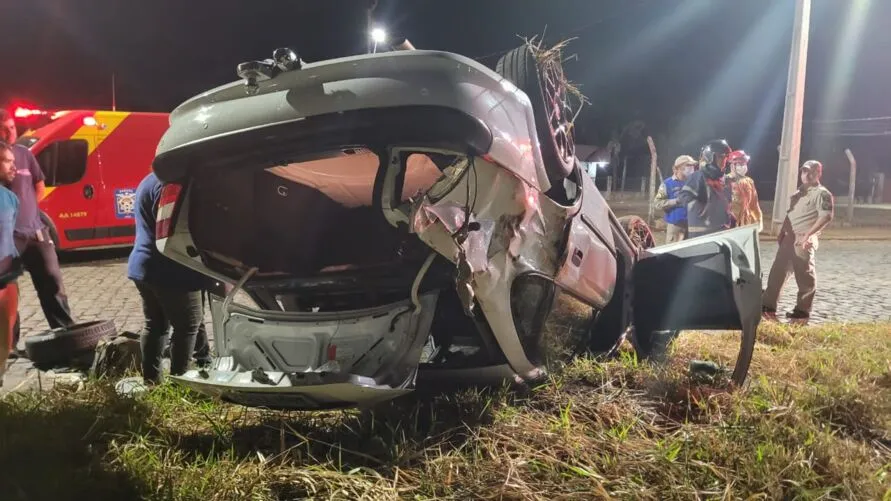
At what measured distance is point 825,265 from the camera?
1000 cm

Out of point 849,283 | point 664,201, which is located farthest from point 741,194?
point 849,283

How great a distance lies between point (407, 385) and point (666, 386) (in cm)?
162

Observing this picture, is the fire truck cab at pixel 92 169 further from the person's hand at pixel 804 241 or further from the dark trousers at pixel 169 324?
the person's hand at pixel 804 241

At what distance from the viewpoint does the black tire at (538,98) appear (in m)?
2.84

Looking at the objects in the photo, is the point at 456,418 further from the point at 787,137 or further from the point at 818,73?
the point at 818,73

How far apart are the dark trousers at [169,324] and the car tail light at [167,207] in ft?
2.82

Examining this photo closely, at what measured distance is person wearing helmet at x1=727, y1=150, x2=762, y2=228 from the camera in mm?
6730

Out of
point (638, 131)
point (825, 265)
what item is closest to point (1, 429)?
point (825, 265)

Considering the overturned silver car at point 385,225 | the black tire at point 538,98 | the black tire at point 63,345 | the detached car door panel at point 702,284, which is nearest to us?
the overturned silver car at point 385,225

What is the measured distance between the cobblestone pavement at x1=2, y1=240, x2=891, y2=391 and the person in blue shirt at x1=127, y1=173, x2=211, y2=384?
891 mm

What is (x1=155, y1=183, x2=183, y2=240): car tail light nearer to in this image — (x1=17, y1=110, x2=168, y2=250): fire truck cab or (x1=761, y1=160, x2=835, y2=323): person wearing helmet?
(x1=761, y1=160, x2=835, y2=323): person wearing helmet

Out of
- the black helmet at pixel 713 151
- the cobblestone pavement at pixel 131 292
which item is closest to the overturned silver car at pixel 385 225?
the cobblestone pavement at pixel 131 292

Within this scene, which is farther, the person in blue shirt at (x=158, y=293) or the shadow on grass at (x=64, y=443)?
the person in blue shirt at (x=158, y=293)

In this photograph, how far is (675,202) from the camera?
698cm
